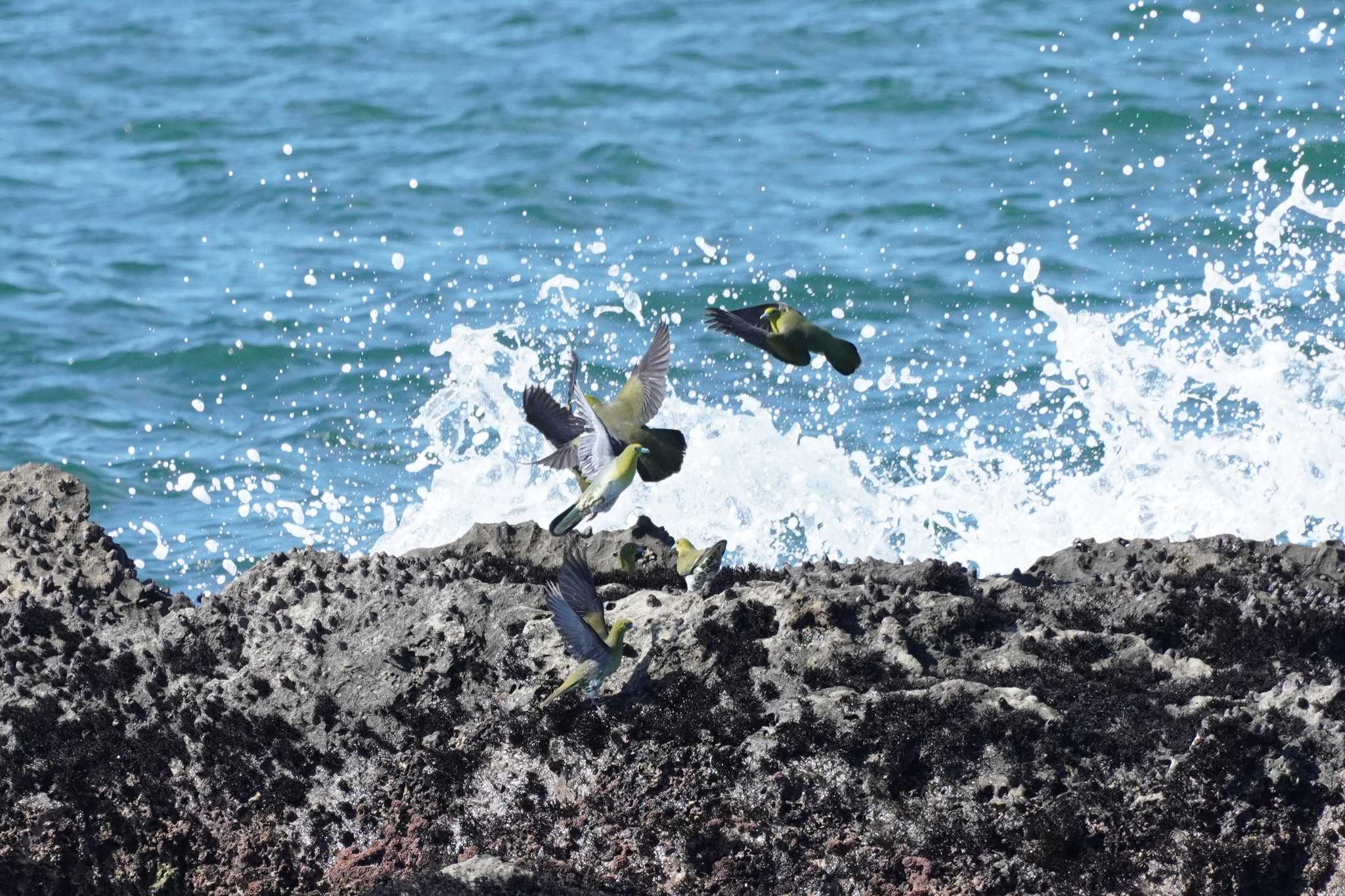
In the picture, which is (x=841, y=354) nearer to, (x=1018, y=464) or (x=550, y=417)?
(x=550, y=417)

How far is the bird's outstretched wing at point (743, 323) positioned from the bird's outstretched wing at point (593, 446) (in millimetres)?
438

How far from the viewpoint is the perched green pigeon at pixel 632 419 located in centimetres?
506

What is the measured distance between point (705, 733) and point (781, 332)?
4.35ft

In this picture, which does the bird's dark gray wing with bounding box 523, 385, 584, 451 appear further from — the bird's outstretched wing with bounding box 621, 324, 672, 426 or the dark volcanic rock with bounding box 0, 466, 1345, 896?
the dark volcanic rock with bounding box 0, 466, 1345, 896

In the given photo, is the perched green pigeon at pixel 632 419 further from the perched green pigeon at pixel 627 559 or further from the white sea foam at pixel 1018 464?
the white sea foam at pixel 1018 464

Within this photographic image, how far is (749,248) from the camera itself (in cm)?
1262

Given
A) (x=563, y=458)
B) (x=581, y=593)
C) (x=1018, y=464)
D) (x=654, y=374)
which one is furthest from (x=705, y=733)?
(x=1018, y=464)

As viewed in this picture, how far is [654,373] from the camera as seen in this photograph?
5.28 m

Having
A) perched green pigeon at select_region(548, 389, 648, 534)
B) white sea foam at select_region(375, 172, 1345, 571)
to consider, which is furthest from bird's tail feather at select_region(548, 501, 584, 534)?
white sea foam at select_region(375, 172, 1345, 571)

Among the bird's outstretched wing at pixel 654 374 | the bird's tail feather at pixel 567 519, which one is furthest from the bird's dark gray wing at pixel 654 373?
the bird's tail feather at pixel 567 519

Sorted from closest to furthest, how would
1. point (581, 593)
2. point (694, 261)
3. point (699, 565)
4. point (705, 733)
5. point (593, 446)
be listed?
point (705, 733)
point (581, 593)
point (699, 565)
point (593, 446)
point (694, 261)

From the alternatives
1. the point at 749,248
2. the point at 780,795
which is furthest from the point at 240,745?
the point at 749,248

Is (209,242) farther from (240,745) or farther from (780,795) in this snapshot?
(780,795)

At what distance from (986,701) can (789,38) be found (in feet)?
44.4
